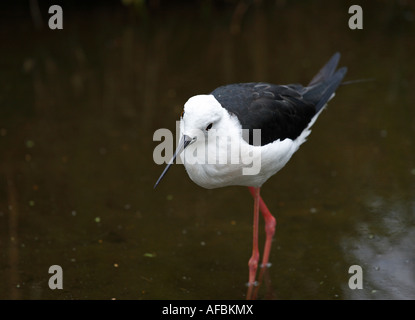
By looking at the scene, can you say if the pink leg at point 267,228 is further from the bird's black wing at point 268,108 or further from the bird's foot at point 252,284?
the bird's black wing at point 268,108

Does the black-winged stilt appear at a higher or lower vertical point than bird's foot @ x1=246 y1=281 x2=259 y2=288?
higher

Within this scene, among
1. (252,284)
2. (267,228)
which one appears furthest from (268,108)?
(252,284)

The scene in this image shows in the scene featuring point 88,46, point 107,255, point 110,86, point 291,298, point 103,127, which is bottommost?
point 291,298

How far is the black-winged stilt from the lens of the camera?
449cm

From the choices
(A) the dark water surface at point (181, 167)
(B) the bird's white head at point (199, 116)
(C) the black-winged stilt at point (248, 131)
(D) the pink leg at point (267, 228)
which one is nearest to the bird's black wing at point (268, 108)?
(C) the black-winged stilt at point (248, 131)

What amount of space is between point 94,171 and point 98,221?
97 cm

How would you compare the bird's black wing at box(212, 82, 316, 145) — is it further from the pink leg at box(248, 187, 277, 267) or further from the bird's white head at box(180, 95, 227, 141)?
the pink leg at box(248, 187, 277, 267)

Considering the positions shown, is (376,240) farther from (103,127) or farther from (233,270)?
(103,127)

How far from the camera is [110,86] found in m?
9.18

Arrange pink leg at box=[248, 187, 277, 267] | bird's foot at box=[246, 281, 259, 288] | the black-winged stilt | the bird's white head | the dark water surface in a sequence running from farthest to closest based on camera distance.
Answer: pink leg at box=[248, 187, 277, 267] → the dark water surface → bird's foot at box=[246, 281, 259, 288] → the black-winged stilt → the bird's white head

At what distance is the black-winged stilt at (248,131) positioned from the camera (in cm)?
449

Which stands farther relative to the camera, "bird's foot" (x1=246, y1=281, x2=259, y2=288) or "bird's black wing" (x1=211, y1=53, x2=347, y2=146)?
"bird's foot" (x1=246, y1=281, x2=259, y2=288)

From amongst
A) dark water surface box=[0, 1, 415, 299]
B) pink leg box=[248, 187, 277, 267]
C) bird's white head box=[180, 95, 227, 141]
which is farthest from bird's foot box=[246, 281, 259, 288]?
bird's white head box=[180, 95, 227, 141]

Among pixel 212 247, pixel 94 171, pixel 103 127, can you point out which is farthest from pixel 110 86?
pixel 212 247
